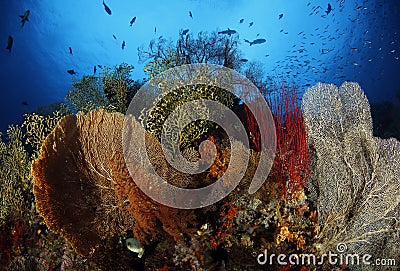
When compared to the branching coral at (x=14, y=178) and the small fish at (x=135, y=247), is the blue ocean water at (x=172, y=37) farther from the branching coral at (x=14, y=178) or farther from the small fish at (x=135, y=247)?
the small fish at (x=135, y=247)

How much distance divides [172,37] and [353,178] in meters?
47.1

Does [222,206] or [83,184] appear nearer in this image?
[83,184]

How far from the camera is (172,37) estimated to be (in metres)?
46.6

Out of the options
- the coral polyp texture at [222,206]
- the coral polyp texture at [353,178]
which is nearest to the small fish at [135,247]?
the coral polyp texture at [222,206]

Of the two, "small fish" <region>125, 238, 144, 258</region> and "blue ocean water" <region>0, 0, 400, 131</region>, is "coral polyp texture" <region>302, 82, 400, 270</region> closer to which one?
"small fish" <region>125, 238, 144, 258</region>

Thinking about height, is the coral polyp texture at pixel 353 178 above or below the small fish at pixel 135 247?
above

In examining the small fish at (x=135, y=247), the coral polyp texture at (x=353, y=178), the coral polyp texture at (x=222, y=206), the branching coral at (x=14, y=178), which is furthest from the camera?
the branching coral at (x=14, y=178)

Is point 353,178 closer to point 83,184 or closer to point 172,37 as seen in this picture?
point 83,184

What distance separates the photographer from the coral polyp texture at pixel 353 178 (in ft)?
12.5

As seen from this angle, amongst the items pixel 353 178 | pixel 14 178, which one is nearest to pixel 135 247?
pixel 353 178

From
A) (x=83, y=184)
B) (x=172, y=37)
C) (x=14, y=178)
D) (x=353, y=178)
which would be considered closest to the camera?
(x=83, y=184)

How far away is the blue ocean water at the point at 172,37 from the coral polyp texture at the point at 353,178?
39009mm

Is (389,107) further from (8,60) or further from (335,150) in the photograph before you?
(8,60)

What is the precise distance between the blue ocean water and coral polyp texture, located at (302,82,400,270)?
128 ft
